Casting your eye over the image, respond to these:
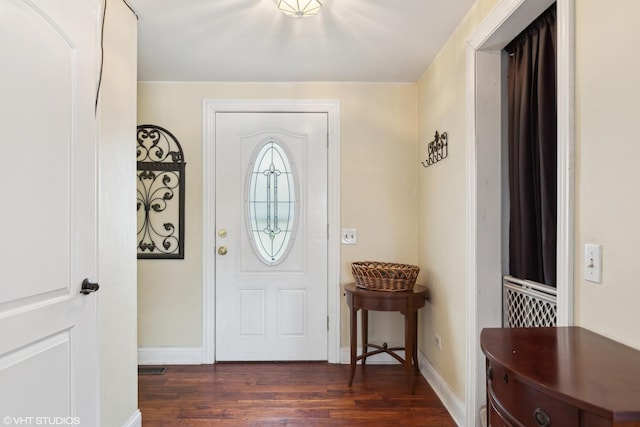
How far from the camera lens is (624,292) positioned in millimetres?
1006

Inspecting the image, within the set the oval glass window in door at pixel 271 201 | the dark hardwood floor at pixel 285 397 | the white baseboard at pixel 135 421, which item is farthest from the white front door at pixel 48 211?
the oval glass window in door at pixel 271 201

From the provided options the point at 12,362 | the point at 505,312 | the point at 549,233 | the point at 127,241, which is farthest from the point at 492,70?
the point at 12,362

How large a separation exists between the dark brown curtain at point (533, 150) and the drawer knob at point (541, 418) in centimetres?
93

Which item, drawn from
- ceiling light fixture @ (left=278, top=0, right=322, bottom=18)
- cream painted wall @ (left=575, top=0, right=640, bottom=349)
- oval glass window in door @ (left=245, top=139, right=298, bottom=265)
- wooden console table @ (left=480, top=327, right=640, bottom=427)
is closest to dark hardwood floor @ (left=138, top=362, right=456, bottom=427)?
oval glass window in door @ (left=245, top=139, right=298, bottom=265)

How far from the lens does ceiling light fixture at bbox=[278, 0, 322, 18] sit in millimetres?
1733

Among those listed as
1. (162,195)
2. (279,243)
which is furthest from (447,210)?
(162,195)

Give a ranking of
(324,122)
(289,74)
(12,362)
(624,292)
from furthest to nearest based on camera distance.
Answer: (324,122) < (289,74) < (12,362) < (624,292)

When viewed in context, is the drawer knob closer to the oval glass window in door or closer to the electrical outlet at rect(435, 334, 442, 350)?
the electrical outlet at rect(435, 334, 442, 350)

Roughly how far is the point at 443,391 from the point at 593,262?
61.7 inches

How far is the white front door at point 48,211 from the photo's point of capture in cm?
111

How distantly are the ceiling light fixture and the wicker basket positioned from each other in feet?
5.45

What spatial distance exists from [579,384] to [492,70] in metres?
1.61

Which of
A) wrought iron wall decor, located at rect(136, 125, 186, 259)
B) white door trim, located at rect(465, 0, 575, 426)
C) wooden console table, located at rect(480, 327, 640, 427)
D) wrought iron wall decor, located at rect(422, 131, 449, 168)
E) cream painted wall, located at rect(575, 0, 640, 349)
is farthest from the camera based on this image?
wrought iron wall decor, located at rect(136, 125, 186, 259)

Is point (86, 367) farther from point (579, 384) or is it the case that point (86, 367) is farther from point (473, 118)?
point (473, 118)
